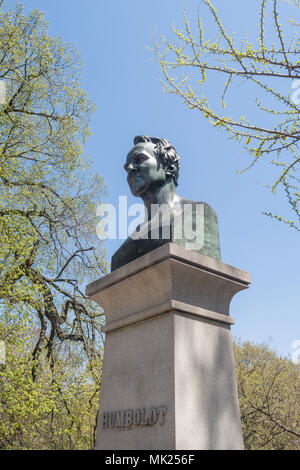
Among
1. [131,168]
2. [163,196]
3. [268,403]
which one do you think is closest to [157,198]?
[163,196]

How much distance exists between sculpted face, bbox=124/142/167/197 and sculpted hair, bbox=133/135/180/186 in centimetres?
6

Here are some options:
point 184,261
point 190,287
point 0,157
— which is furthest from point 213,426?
point 0,157

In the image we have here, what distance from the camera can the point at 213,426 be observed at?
8.99 ft

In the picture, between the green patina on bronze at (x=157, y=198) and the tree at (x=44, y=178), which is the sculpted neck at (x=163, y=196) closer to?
the green patina on bronze at (x=157, y=198)

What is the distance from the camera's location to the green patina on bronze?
11.4 ft

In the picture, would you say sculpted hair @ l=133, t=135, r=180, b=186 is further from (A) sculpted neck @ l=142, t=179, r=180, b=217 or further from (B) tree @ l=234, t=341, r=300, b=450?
(B) tree @ l=234, t=341, r=300, b=450

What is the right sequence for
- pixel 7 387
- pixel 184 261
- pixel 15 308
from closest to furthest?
pixel 184 261 < pixel 7 387 < pixel 15 308

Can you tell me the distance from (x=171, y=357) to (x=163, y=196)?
69.1 inches

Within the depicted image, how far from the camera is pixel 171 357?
2699 millimetres

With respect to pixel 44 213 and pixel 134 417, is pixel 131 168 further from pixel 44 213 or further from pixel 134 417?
pixel 44 213

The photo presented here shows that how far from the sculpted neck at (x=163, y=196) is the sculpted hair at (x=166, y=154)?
0.39 feet

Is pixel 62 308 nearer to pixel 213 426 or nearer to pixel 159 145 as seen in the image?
pixel 159 145

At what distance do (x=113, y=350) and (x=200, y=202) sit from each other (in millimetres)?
1527

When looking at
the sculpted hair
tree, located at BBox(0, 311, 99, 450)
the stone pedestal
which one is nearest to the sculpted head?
the sculpted hair
